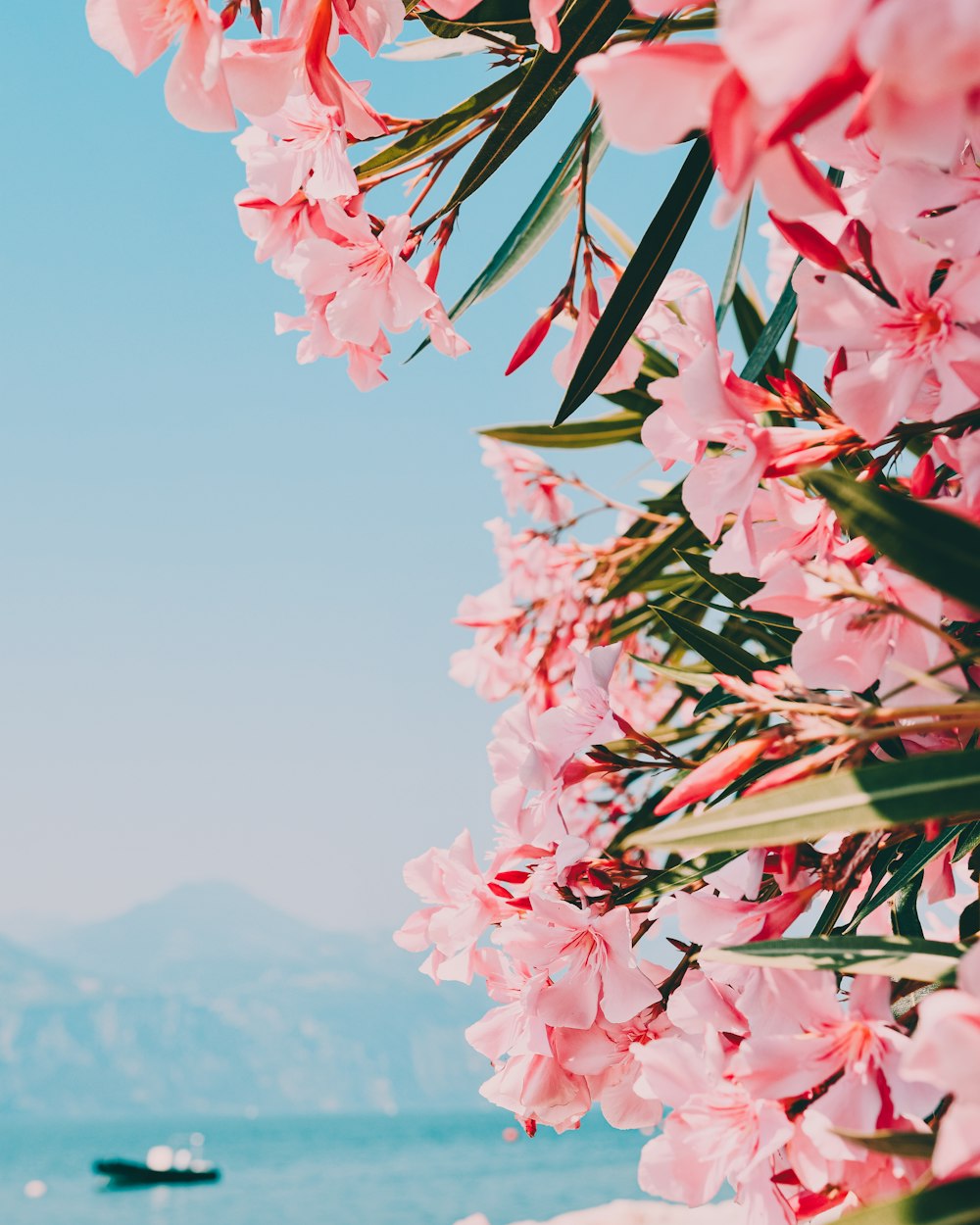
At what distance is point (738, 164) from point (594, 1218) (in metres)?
5.61

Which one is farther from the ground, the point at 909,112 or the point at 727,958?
the point at 909,112

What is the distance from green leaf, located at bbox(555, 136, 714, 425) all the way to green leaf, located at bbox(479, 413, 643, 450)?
992mm

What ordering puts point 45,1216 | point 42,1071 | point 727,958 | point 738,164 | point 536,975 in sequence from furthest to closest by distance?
point 42,1071
point 45,1216
point 536,975
point 727,958
point 738,164

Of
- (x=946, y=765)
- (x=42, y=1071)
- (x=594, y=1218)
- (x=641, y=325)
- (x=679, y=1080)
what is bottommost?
(x=42, y=1071)

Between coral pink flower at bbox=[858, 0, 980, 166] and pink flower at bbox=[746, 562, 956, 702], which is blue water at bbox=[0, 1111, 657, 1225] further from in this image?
coral pink flower at bbox=[858, 0, 980, 166]

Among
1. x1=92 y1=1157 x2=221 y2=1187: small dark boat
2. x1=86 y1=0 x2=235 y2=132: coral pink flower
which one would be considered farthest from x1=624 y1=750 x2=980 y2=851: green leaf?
x1=92 y1=1157 x2=221 y2=1187: small dark boat

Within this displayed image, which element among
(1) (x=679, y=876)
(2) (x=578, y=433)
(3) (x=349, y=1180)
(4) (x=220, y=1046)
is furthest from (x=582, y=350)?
(4) (x=220, y=1046)

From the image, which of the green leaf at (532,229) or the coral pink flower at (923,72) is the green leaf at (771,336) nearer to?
the green leaf at (532,229)

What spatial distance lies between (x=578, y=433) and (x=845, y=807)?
1581 mm

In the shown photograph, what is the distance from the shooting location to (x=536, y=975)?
0.69m

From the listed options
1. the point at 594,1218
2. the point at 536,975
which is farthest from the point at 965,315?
the point at 594,1218

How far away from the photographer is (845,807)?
1.34ft

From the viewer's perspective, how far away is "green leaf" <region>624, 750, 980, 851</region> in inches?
16.0

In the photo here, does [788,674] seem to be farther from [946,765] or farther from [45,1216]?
[45,1216]
